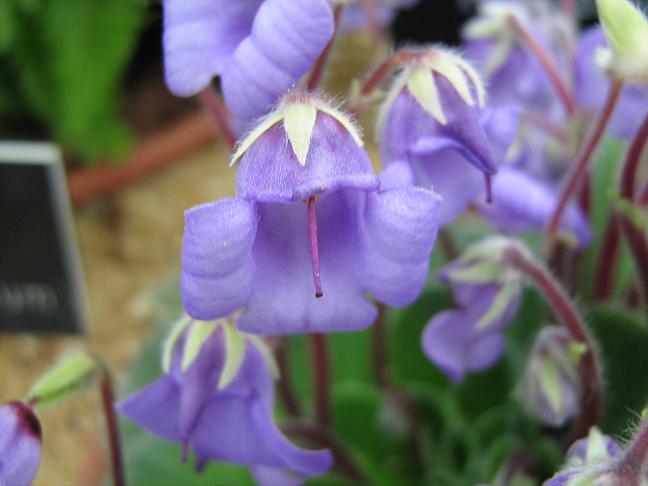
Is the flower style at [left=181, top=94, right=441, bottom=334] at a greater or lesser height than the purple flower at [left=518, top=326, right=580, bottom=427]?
greater

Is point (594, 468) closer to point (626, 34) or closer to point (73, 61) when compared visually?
point (626, 34)

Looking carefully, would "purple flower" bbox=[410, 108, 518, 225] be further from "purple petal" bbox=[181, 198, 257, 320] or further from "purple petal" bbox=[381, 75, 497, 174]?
"purple petal" bbox=[181, 198, 257, 320]

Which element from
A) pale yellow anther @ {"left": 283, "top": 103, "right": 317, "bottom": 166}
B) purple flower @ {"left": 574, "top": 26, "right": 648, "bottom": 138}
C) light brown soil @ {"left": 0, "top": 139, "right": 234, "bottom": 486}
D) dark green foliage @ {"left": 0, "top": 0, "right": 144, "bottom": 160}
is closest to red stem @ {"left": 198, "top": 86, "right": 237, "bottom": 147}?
pale yellow anther @ {"left": 283, "top": 103, "right": 317, "bottom": 166}

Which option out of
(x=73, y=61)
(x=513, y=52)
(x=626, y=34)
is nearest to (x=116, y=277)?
(x=73, y=61)

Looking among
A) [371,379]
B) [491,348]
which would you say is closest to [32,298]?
[371,379]

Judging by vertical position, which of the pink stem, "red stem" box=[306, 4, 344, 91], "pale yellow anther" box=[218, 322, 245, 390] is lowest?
"pale yellow anther" box=[218, 322, 245, 390]

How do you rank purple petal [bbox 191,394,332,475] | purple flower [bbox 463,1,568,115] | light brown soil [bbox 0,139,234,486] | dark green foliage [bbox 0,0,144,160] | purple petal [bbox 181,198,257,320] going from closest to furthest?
purple petal [bbox 181,198,257,320] → purple petal [bbox 191,394,332,475] → purple flower [bbox 463,1,568,115] → light brown soil [bbox 0,139,234,486] → dark green foliage [bbox 0,0,144,160]

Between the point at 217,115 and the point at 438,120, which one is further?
the point at 217,115
